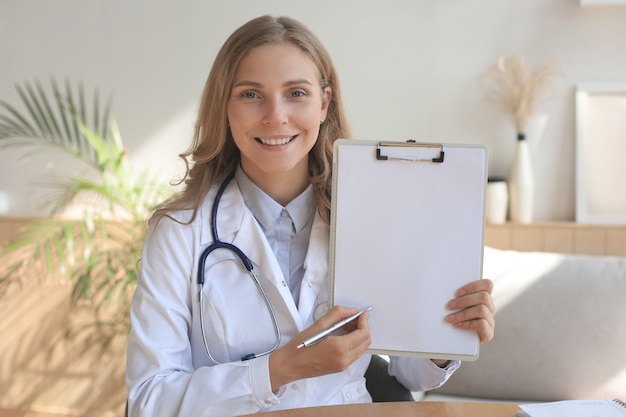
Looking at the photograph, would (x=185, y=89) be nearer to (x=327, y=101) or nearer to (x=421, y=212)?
(x=327, y=101)

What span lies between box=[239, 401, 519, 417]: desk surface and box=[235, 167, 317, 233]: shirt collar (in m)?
0.56

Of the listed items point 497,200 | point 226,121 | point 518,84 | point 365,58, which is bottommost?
point 497,200

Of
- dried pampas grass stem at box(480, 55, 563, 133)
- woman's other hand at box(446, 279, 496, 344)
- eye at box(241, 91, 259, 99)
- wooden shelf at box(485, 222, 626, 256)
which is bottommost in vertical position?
woman's other hand at box(446, 279, 496, 344)

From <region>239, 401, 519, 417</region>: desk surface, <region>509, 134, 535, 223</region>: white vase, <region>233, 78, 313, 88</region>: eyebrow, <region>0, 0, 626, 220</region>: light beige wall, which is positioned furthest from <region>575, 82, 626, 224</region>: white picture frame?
<region>239, 401, 519, 417</region>: desk surface

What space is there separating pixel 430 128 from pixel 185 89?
1.16 metres

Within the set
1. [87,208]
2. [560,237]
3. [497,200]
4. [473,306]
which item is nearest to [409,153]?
[473,306]

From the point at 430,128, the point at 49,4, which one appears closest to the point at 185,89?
the point at 49,4

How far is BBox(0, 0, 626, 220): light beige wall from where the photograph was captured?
9.76 feet

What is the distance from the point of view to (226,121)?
1.67 metres

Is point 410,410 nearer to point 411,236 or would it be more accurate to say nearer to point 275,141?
point 411,236

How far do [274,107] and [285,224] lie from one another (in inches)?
12.0

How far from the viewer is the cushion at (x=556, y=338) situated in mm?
2330

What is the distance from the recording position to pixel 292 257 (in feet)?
5.65

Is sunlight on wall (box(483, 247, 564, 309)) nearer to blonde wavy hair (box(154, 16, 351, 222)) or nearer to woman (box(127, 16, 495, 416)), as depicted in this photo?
woman (box(127, 16, 495, 416))
